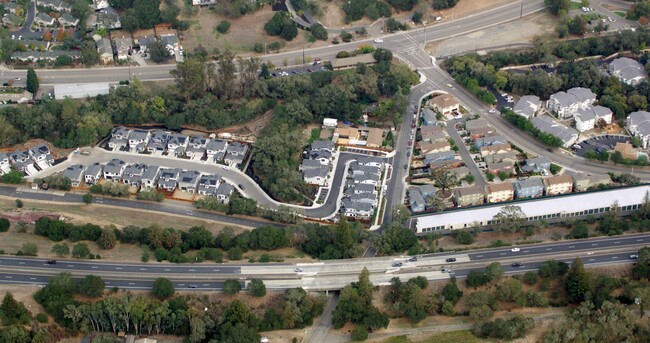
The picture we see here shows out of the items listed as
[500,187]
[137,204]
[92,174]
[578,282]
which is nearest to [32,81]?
[92,174]

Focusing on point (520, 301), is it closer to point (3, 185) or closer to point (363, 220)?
point (363, 220)

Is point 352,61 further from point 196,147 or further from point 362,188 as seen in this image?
point 362,188

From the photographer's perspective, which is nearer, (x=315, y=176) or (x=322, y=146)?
(x=315, y=176)

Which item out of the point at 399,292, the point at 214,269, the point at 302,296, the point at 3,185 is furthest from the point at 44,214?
the point at 399,292

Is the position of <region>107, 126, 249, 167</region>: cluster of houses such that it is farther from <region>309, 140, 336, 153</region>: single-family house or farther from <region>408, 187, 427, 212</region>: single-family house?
<region>408, 187, 427, 212</region>: single-family house

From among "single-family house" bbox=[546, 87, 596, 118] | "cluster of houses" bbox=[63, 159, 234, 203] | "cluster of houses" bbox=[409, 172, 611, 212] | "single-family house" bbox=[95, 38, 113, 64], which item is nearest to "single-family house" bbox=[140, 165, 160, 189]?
"cluster of houses" bbox=[63, 159, 234, 203]

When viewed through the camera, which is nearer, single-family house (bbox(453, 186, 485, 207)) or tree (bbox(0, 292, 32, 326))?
tree (bbox(0, 292, 32, 326))

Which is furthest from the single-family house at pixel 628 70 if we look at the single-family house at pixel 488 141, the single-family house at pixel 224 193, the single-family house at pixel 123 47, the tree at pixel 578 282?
the single-family house at pixel 123 47
